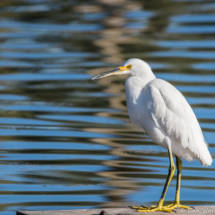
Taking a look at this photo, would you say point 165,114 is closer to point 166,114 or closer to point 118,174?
point 166,114

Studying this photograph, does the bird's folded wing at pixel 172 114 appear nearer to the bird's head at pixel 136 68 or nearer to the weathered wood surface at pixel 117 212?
the bird's head at pixel 136 68

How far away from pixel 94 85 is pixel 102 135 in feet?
13.3

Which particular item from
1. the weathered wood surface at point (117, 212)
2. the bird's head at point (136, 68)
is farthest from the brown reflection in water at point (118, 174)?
the bird's head at point (136, 68)

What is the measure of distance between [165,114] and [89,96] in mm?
7111

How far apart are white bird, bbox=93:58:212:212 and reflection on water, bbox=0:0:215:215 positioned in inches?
54.8

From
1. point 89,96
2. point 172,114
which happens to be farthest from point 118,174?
point 89,96

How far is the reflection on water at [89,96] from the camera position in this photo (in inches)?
271

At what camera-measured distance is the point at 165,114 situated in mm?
5160

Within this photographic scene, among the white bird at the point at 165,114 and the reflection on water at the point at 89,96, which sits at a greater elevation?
the white bird at the point at 165,114

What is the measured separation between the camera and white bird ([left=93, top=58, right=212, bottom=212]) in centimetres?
512

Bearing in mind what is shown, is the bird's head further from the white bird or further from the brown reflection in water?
the brown reflection in water

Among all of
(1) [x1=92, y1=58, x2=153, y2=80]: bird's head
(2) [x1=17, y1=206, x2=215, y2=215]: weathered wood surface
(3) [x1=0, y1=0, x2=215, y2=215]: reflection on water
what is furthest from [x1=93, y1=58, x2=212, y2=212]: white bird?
(3) [x1=0, y1=0, x2=215, y2=215]: reflection on water

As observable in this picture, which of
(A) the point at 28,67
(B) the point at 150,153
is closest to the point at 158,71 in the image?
(A) the point at 28,67

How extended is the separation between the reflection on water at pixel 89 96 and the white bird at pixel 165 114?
4.56 ft
